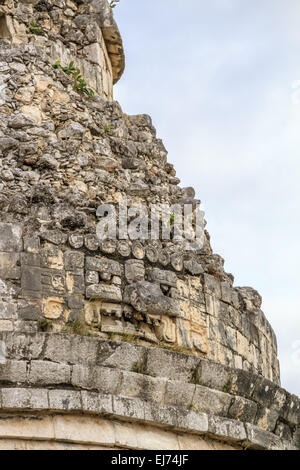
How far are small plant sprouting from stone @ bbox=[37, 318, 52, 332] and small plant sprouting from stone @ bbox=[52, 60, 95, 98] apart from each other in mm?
4731

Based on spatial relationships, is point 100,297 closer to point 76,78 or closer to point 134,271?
point 134,271

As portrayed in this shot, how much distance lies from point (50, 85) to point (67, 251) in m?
3.49

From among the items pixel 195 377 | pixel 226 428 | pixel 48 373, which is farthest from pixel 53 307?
pixel 226 428

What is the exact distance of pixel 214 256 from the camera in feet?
52.3

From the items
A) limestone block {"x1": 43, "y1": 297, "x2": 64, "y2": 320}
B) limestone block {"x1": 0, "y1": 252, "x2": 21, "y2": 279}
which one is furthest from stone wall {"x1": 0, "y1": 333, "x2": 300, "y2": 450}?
limestone block {"x1": 0, "y1": 252, "x2": 21, "y2": 279}

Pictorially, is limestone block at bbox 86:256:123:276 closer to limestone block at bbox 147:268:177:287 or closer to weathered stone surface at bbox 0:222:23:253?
limestone block at bbox 147:268:177:287

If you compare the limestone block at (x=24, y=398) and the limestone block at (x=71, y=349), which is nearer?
the limestone block at (x=24, y=398)

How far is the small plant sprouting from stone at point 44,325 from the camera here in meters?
12.8

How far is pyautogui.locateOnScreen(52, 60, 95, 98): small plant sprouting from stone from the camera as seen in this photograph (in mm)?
16406

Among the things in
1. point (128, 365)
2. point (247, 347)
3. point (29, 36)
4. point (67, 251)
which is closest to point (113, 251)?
point (67, 251)

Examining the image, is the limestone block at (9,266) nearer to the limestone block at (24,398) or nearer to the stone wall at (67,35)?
the limestone block at (24,398)

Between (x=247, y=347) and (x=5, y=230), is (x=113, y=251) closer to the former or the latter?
(x=5, y=230)

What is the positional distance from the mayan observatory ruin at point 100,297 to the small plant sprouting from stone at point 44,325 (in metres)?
0.01

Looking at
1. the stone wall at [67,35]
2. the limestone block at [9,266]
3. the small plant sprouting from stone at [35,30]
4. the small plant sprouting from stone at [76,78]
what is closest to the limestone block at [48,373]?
the limestone block at [9,266]
